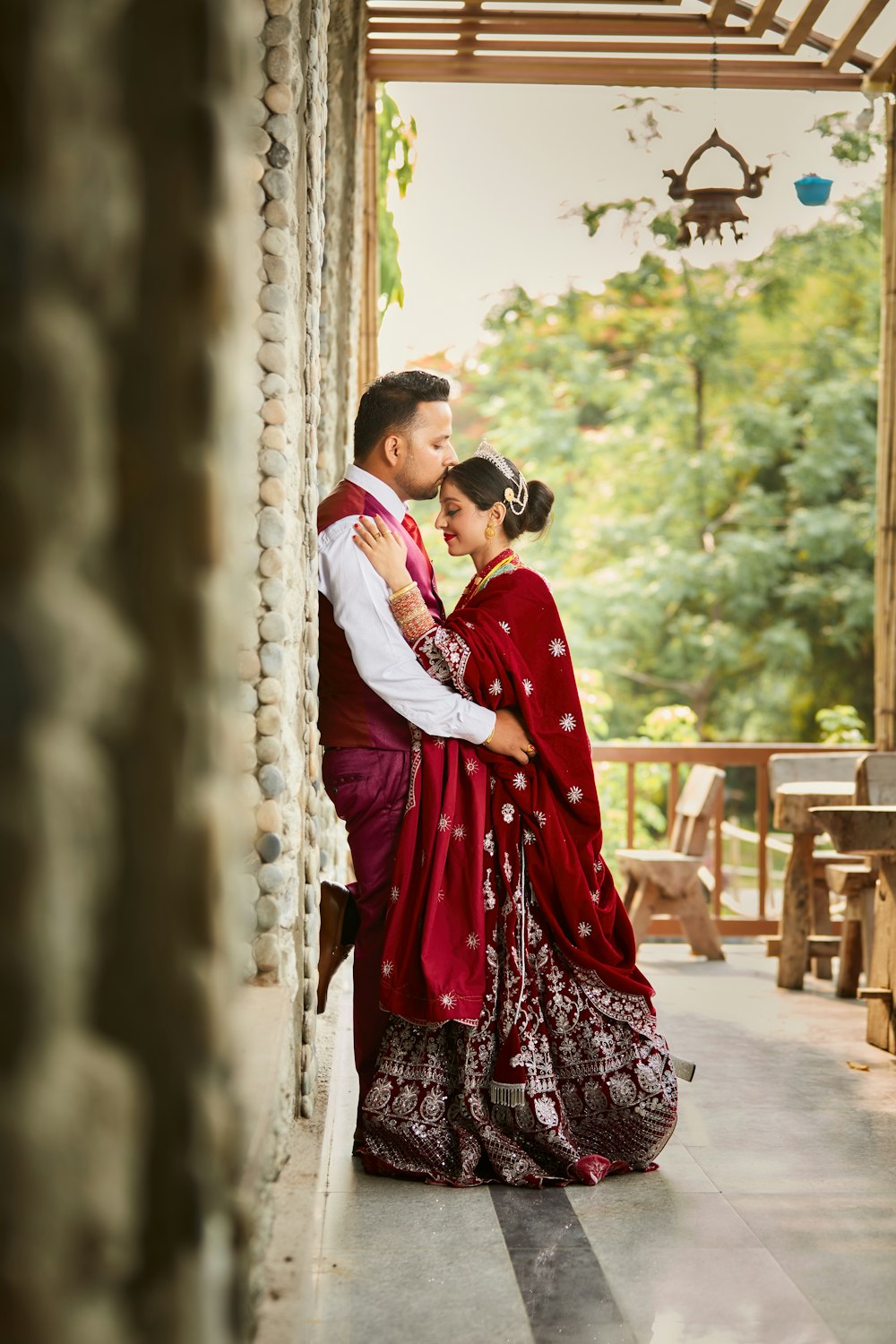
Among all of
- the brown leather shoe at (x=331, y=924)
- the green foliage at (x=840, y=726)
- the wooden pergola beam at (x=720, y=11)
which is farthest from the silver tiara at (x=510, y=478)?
the green foliage at (x=840, y=726)

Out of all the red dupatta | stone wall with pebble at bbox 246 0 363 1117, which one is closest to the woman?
the red dupatta

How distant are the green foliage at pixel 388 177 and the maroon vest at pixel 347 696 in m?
2.83

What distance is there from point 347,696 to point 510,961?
2.02ft

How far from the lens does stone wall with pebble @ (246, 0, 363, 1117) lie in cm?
202

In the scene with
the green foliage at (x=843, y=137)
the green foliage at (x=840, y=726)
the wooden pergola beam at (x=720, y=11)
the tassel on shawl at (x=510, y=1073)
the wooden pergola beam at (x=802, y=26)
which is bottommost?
the tassel on shawl at (x=510, y=1073)

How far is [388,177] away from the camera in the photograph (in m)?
5.57

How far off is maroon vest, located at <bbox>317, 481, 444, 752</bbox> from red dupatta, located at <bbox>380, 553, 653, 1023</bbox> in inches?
2.8

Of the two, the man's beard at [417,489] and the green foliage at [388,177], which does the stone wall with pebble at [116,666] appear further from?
the green foliage at [388,177]

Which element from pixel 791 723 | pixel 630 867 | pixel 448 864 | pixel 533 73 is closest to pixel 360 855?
pixel 448 864

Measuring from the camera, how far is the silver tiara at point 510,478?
2818 millimetres

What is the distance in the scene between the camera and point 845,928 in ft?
14.1

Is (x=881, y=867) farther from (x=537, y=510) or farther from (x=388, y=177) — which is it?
(x=388, y=177)

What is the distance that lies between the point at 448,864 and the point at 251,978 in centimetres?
70

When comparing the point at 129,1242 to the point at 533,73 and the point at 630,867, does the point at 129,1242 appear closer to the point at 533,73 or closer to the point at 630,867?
the point at 630,867
